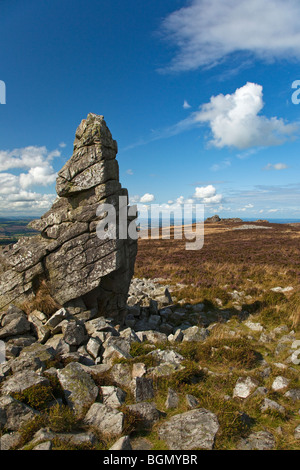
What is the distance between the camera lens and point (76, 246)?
12.8 m

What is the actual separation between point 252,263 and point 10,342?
24890mm

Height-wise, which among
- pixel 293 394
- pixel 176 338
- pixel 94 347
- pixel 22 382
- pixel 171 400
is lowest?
pixel 176 338

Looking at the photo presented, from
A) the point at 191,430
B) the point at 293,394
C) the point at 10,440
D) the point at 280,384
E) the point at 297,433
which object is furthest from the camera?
the point at 280,384

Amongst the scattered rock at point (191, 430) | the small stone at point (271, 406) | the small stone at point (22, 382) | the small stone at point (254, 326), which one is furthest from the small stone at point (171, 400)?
the small stone at point (254, 326)

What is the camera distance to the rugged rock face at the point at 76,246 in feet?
41.6

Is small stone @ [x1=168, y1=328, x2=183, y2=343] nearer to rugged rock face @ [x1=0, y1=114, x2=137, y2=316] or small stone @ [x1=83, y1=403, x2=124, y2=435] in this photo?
rugged rock face @ [x1=0, y1=114, x2=137, y2=316]

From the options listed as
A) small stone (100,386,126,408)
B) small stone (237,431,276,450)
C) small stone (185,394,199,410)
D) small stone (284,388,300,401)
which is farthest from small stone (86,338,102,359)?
small stone (284,388,300,401)

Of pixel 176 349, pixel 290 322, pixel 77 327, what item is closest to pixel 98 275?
pixel 77 327

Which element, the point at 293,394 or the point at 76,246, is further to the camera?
the point at 76,246

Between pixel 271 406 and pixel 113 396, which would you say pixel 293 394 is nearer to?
pixel 271 406

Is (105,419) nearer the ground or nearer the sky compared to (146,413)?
nearer the sky

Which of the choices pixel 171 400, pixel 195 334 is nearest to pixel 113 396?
pixel 171 400

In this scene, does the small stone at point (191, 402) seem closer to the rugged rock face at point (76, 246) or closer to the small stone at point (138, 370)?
the small stone at point (138, 370)

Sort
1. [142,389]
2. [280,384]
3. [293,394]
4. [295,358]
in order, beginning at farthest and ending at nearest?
1. [295,358]
2. [280,384]
3. [293,394]
4. [142,389]
